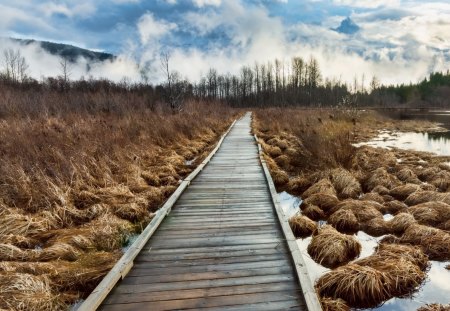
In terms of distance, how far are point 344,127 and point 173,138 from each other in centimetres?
692

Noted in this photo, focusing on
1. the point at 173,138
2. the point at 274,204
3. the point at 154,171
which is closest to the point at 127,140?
the point at 154,171

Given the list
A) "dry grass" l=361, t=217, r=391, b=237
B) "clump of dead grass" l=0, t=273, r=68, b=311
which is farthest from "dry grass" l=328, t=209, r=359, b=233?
"clump of dead grass" l=0, t=273, r=68, b=311

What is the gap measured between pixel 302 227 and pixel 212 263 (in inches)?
106

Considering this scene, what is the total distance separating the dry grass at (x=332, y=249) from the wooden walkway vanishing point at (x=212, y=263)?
72 cm

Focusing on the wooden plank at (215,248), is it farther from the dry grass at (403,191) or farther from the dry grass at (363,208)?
the dry grass at (403,191)

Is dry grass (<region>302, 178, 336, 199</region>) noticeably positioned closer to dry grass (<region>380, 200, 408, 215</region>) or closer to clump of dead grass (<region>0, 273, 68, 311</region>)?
dry grass (<region>380, 200, 408, 215</region>)

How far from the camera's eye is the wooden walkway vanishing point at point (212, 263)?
3.41 meters

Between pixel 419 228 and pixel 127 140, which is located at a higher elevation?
pixel 127 140

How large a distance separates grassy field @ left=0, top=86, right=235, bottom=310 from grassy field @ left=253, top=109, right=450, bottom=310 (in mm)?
3003

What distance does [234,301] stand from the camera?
3404 millimetres

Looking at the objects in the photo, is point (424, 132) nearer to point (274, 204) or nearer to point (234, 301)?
point (274, 204)

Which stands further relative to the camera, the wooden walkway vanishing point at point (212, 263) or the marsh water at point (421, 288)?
the marsh water at point (421, 288)

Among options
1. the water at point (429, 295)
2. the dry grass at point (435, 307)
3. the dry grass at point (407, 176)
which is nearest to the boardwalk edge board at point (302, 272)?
the water at point (429, 295)

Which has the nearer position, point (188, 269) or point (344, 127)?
point (188, 269)
